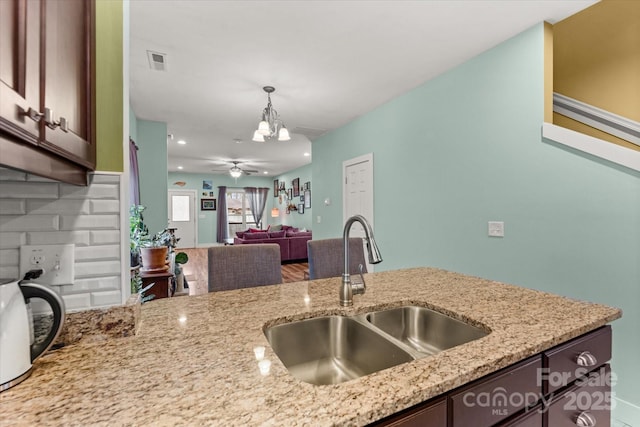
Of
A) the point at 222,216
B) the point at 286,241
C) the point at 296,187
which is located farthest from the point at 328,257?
the point at 222,216

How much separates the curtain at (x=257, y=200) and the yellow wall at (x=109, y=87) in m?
9.41

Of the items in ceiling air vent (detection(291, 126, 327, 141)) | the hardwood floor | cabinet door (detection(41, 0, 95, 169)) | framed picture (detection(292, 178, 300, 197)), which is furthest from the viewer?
framed picture (detection(292, 178, 300, 197))

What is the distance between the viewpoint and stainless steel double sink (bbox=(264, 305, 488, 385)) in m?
1.00

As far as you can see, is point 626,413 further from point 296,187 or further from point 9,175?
point 296,187

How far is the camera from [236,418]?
0.53 m

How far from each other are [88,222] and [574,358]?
1.59 m

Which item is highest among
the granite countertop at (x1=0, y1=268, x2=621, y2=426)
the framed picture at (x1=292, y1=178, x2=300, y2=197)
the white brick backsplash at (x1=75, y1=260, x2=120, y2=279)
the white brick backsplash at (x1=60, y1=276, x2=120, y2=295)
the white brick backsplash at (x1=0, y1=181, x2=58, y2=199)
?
the framed picture at (x1=292, y1=178, x2=300, y2=197)

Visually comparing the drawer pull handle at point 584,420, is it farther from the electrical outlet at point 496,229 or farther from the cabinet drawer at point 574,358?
the electrical outlet at point 496,229

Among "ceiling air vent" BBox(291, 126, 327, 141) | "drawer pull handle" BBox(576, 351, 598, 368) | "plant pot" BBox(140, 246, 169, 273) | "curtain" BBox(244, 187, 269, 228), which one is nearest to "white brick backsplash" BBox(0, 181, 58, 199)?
"drawer pull handle" BBox(576, 351, 598, 368)

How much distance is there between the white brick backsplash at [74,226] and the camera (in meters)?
0.79

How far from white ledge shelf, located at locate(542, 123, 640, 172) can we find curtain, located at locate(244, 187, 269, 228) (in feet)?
Result: 30.0

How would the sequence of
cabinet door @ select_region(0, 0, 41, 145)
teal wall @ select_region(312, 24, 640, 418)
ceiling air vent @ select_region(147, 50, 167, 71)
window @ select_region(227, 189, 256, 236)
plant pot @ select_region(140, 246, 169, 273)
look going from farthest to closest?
window @ select_region(227, 189, 256, 236)
plant pot @ select_region(140, 246, 169, 273)
ceiling air vent @ select_region(147, 50, 167, 71)
teal wall @ select_region(312, 24, 640, 418)
cabinet door @ select_region(0, 0, 41, 145)

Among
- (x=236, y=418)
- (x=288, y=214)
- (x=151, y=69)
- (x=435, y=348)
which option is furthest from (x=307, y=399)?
(x=288, y=214)

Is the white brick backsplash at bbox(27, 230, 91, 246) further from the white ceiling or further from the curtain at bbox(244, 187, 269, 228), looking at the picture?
the curtain at bbox(244, 187, 269, 228)
